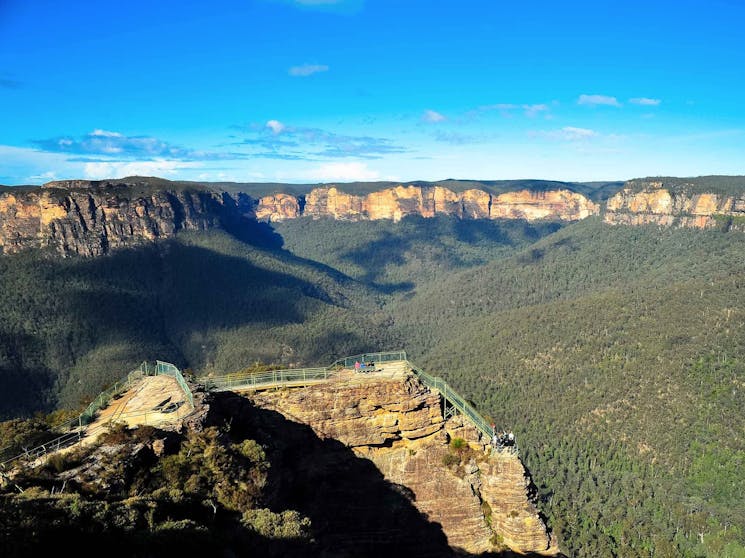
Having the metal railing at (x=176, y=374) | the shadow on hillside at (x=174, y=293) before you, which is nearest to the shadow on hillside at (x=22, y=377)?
the shadow on hillside at (x=174, y=293)

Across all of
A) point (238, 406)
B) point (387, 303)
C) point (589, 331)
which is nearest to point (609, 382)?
point (589, 331)

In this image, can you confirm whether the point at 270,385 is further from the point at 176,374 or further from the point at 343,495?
the point at 343,495

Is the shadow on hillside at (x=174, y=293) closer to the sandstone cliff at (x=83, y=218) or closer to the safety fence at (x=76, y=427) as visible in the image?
the sandstone cliff at (x=83, y=218)

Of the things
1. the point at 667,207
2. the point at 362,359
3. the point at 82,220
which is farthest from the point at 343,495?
the point at 667,207

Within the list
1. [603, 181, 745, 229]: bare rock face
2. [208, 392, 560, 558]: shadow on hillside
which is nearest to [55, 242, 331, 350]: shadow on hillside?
[208, 392, 560, 558]: shadow on hillside

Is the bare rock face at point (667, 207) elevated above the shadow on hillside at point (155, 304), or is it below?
above

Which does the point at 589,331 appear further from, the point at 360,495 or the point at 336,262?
the point at 336,262

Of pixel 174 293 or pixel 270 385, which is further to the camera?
→ pixel 174 293
